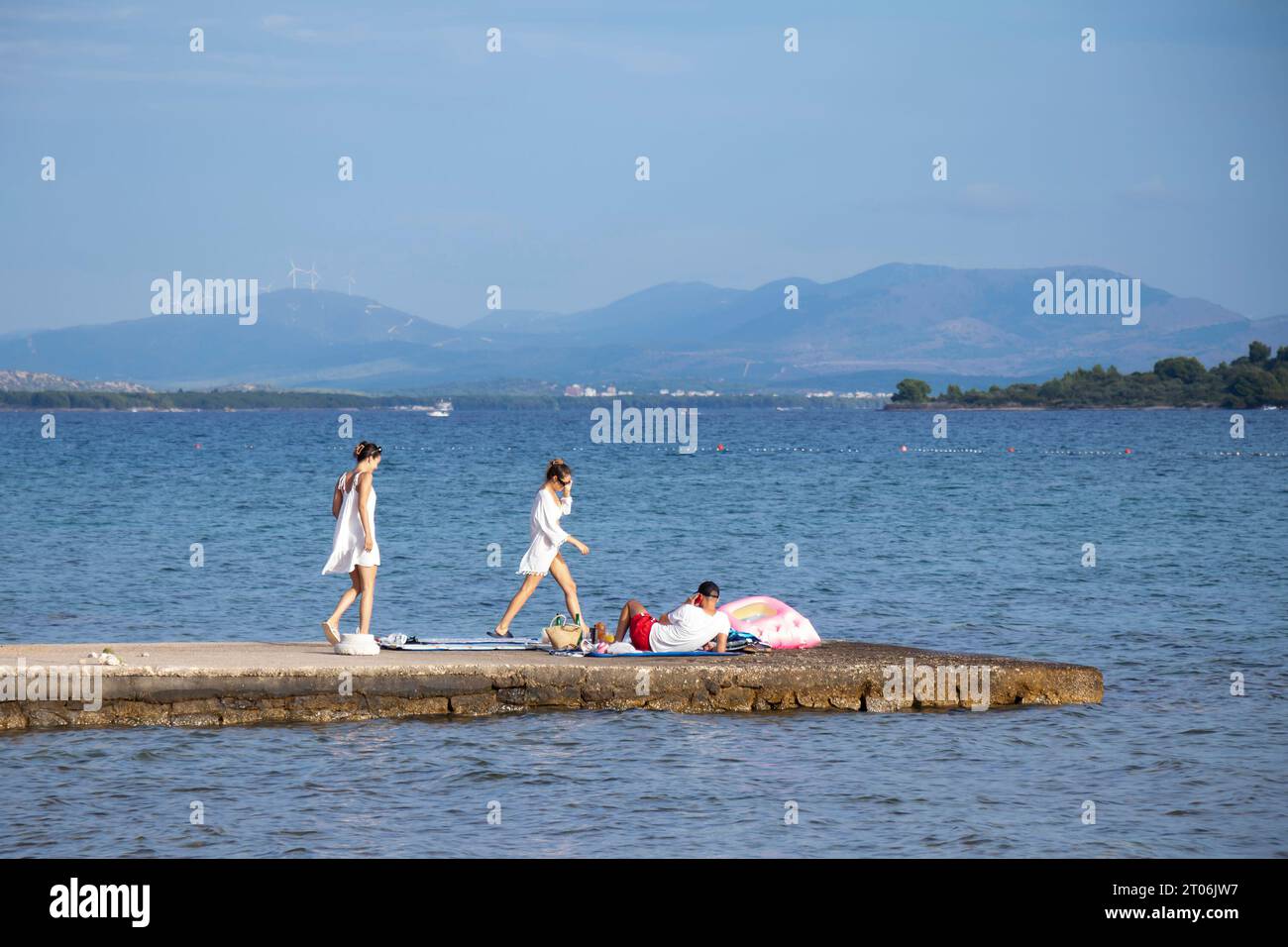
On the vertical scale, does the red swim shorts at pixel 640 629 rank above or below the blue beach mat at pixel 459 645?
above

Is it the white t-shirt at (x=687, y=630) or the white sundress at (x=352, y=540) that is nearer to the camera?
the white sundress at (x=352, y=540)

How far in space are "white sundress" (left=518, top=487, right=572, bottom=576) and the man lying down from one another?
3.42 ft

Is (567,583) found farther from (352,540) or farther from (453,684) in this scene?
(352,540)

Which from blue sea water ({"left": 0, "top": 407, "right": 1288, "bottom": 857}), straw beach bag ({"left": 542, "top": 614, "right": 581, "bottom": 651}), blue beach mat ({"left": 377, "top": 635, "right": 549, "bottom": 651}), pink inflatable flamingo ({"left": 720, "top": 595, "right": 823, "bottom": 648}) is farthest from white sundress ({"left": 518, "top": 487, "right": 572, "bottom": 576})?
pink inflatable flamingo ({"left": 720, "top": 595, "right": 823, "bottom": 648})

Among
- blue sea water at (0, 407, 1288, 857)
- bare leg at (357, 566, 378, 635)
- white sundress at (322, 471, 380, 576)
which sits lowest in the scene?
blue sea water at (0, 407, 1288, 857)

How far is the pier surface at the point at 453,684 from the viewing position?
15.1 m

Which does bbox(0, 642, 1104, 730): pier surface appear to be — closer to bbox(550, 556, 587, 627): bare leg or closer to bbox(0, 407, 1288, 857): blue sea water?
bbox(0, 407, 1288, 857): blue sea water

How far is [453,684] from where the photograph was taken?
1565 centimetres

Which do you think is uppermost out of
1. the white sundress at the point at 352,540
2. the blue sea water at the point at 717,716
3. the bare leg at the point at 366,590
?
the white sundress at the point at 352,540

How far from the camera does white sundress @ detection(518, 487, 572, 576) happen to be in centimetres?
1680

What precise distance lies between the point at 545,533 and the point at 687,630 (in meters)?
1.86

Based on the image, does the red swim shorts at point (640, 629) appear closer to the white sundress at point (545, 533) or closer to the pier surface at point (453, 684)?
the pier surface at point (453, 684)

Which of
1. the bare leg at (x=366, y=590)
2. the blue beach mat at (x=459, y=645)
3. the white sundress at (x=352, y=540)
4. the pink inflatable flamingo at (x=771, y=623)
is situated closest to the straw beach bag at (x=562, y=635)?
the blue beach mat at (x=459, y=645)

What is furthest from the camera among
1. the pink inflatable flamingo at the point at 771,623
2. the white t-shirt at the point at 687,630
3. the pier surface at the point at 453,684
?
the pink inflatable flamingo at the point at 771,623
